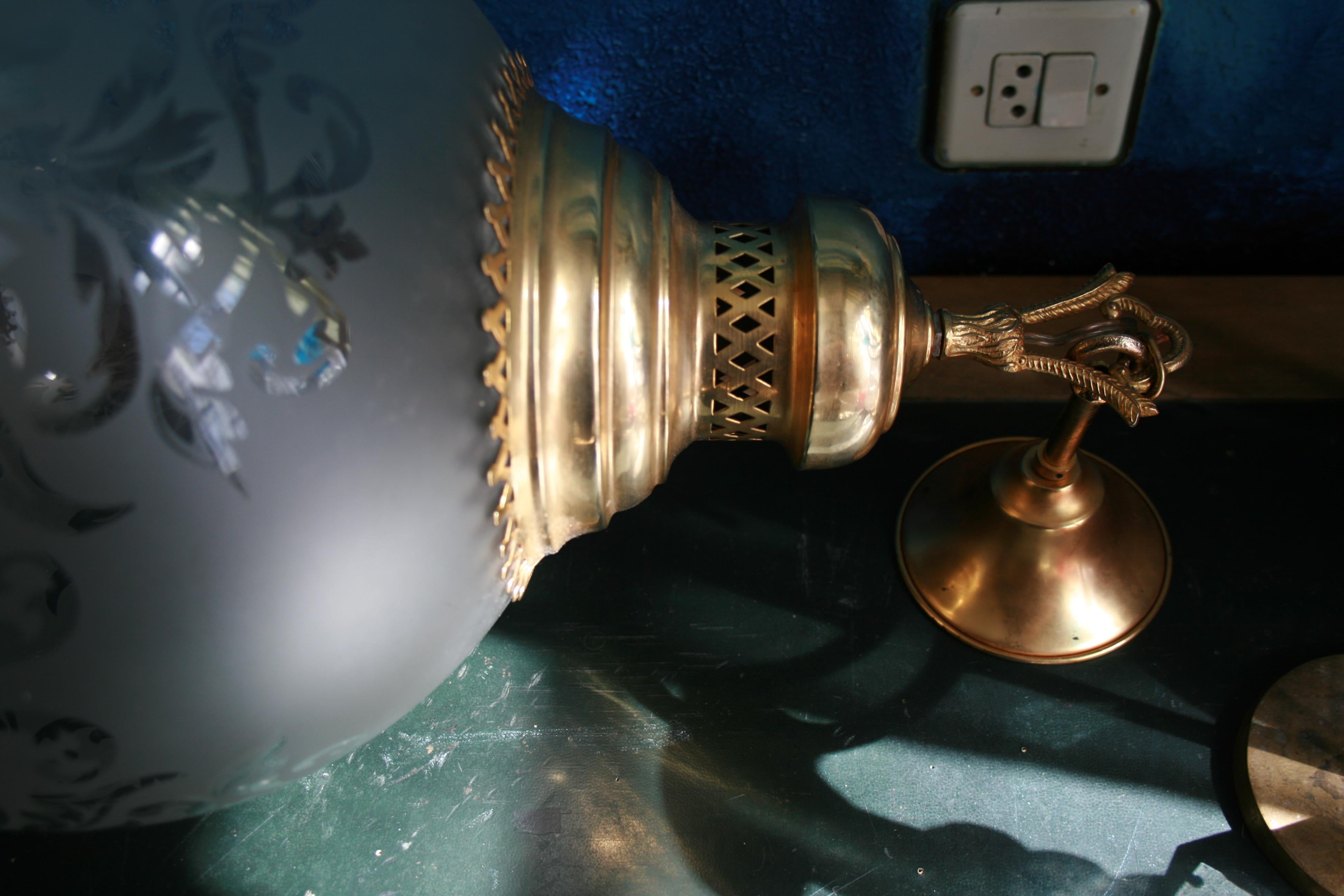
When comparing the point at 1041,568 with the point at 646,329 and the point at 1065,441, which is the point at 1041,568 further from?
the point at 646,329

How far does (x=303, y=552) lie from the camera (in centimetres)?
32

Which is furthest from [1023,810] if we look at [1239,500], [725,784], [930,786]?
[1239,500]

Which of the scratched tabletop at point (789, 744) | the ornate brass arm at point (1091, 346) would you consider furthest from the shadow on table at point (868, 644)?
the ornate brass arm at point (1091, 346)

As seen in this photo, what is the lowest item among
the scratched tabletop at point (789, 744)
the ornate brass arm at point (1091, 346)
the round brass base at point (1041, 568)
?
the scratched tabletop at point (789, 744)

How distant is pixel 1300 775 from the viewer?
0.57m

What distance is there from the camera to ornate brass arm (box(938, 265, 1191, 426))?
18.8 inches

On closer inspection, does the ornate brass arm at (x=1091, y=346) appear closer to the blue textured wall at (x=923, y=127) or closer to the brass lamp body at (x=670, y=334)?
the brass lamp body at (x=670, y=334)

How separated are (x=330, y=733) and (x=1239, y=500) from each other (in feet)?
2.25

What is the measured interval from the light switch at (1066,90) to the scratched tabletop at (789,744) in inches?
11.5

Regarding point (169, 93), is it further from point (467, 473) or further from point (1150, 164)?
point (1150, 164)

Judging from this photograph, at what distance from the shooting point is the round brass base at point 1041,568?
64 centimetres

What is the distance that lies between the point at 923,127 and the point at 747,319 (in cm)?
38

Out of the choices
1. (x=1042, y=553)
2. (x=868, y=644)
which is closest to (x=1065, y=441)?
(x=1042, y=553)

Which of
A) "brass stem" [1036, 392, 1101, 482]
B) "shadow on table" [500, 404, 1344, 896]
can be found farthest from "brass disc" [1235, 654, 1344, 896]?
"brass stem" [1036, 392, 1101, 482]
